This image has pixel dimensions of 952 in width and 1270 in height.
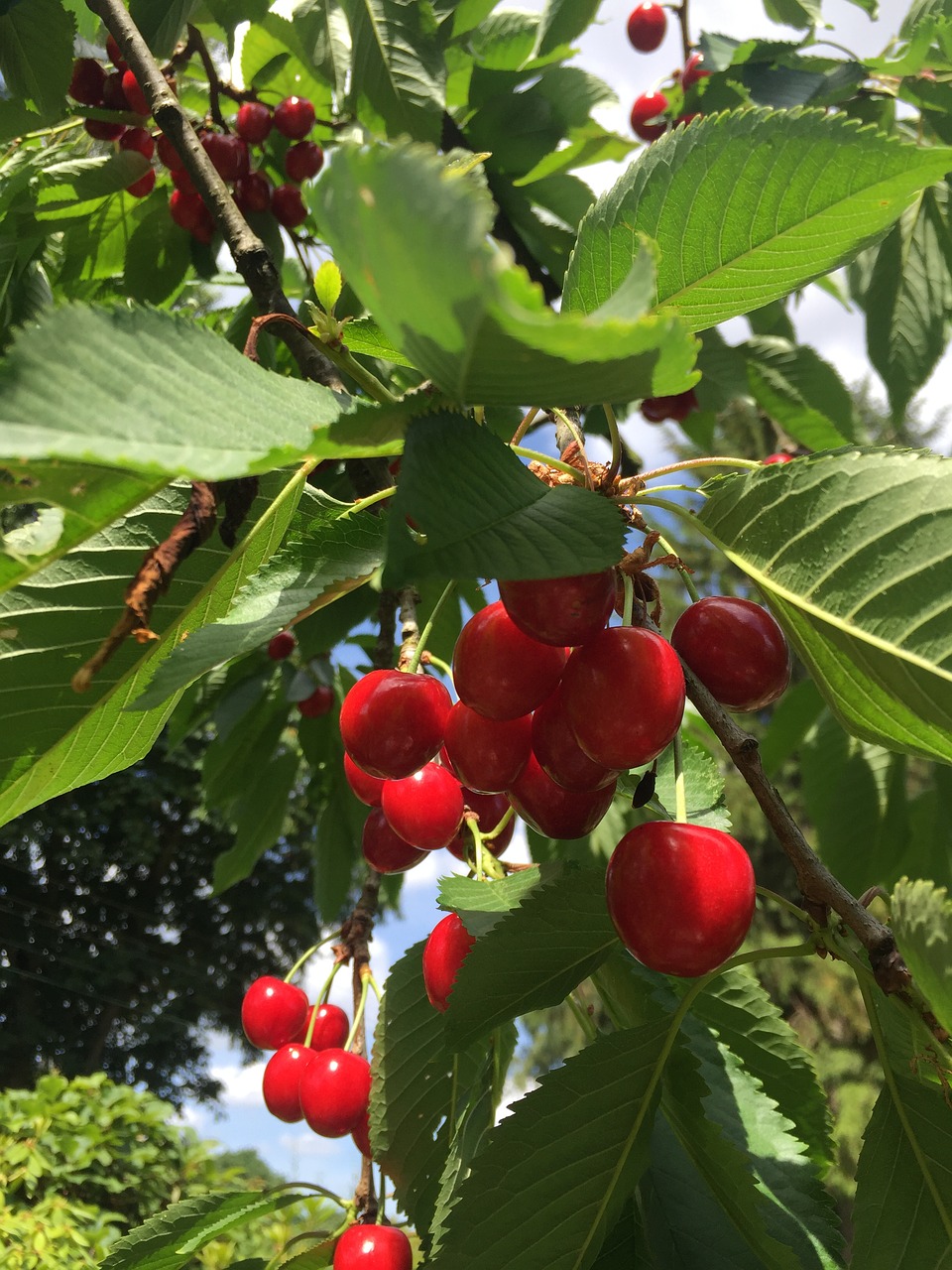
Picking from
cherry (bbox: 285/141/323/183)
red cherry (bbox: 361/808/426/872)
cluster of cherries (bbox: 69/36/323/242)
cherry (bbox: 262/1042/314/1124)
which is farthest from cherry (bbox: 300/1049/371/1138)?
cherry (bbox: 285/141/323/183)

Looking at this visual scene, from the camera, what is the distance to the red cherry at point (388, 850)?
1147 mm

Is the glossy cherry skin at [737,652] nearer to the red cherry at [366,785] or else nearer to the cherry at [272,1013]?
the red cherry at [366,785]

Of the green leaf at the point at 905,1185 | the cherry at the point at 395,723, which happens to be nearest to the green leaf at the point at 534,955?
the cherry at the point at 395,723

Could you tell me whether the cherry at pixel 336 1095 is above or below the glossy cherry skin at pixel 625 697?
below

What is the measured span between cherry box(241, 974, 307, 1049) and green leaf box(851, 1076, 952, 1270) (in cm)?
101

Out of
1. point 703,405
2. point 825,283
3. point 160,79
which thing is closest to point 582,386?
point 160,79

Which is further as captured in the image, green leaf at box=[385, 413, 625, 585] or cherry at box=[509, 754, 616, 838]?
cherry at box=[509, 754, 616, 838]

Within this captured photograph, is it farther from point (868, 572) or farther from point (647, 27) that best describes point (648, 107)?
point (868, 572)

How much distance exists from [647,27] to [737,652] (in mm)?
3195

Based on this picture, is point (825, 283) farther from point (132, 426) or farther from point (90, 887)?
point (90, 887)

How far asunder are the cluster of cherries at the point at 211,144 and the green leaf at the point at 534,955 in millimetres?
1492

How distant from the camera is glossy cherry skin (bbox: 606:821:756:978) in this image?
2.04 ft

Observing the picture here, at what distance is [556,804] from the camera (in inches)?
30.3

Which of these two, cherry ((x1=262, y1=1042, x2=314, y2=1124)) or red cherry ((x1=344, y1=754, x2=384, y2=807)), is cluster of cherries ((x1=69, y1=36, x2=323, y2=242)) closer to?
red cherry ((x1=344, y1=754, x2=384, y2=807))
